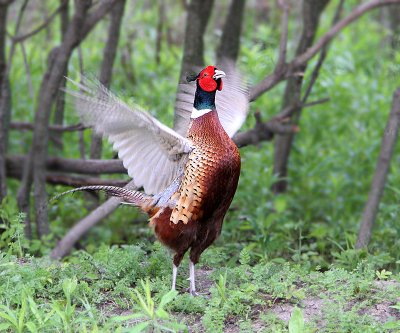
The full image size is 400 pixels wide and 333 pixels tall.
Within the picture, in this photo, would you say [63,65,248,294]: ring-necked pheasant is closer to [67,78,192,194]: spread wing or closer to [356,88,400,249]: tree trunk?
[67,78,192,194]: spread wing

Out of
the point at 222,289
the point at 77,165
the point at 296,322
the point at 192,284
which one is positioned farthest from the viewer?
the point at 77,165

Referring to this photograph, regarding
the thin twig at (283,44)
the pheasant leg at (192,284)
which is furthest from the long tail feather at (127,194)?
the thin twig at (283,44)

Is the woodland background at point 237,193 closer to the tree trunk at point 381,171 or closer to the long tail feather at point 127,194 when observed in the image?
the tree trunk at point 381,171

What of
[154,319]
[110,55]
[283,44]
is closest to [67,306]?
[154,319]

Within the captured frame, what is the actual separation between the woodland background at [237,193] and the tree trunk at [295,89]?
20 millimetres

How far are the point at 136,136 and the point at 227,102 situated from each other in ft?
3.59

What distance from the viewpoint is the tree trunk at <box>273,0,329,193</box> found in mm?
7281

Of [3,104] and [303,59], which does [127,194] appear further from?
[3,104]

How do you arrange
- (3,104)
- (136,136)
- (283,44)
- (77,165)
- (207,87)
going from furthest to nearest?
(77,165) < (3,104) < (283,44) < (207,87) < (136,136)

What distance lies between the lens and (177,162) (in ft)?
15.6

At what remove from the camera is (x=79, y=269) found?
16.2 ft

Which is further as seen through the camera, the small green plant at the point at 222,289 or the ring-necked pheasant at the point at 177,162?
the ring-necked pheasant at the point at 177,162

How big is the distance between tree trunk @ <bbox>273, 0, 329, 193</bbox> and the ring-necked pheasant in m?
2.35

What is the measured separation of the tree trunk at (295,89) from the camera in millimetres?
7281
